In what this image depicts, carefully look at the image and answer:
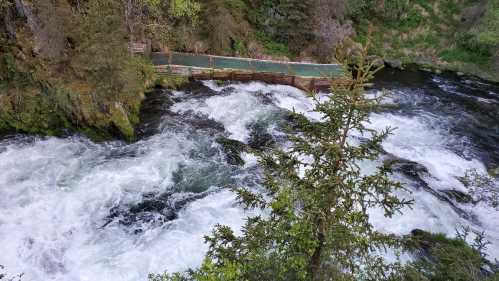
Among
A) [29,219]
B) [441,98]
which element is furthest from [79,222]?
[441,98]

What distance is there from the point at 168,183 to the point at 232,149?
10.2ft

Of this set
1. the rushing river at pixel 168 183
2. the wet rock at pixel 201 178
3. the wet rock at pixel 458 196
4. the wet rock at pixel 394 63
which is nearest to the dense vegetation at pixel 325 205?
the rushing river at pixel 168 183

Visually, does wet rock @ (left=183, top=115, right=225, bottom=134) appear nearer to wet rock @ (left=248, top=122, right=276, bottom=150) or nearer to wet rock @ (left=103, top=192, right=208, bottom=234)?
wet rock @ (left=248, top=122, right=276, bottom=150)

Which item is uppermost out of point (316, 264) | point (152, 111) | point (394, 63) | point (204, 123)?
point (394, 63)

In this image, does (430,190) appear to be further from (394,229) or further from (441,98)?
(441,98)

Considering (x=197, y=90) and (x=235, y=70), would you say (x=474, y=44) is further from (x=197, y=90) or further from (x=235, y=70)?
(x=197, y=90)

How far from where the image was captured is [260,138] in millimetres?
15227

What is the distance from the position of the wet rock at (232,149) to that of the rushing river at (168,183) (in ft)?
0.58

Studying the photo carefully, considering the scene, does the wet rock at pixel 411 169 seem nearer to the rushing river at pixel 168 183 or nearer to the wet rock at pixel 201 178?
the rushing river at pixel 168 183

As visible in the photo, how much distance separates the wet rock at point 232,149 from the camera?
44.3ft

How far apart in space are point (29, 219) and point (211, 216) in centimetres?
512

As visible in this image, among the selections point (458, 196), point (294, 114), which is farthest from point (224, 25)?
point (294, 114)

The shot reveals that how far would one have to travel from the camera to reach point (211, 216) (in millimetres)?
11000

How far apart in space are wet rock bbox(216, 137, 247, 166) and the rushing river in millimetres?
175
